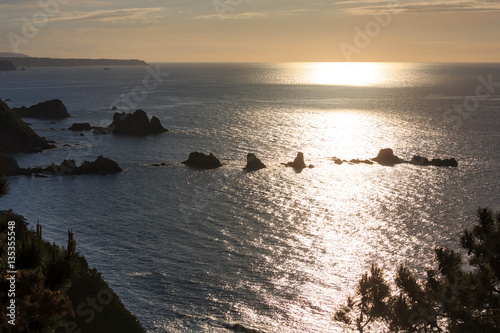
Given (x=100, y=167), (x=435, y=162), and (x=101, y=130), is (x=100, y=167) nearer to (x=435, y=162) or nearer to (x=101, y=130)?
(x=101, y=130)

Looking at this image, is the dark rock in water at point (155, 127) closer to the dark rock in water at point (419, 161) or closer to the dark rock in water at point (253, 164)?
the dark rock in water at point (253, 164)

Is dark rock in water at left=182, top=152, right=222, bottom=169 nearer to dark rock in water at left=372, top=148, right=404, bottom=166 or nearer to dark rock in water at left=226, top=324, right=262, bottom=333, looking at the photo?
dark rock in water at left=372, top=148, right=404, bottom=166

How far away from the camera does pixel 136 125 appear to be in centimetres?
13062

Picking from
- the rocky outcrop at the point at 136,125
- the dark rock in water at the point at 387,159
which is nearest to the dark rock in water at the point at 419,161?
the dark rock in water at the point at 387,159

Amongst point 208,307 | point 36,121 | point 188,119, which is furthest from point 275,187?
point 36,121

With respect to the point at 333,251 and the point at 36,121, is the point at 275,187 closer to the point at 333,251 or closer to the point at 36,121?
the point at 333,251

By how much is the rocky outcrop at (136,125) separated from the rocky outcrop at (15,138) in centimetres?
2375

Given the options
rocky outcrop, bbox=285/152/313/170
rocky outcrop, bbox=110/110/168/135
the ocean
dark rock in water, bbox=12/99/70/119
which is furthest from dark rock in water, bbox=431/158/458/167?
dark rock in water, bbox=12/99/70/119

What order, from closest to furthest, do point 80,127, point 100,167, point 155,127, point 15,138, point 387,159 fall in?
point 100,167, point 387,159, point 15,138, point 155,127, point 80,127

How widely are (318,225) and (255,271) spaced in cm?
1739

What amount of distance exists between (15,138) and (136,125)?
31699mm

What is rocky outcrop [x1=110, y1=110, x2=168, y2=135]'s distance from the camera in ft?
428

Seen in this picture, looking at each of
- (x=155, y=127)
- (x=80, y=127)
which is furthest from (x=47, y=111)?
(x=155, y=127)

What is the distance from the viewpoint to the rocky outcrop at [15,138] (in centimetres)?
10694
